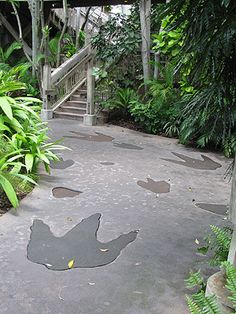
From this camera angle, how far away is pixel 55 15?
1172 cm

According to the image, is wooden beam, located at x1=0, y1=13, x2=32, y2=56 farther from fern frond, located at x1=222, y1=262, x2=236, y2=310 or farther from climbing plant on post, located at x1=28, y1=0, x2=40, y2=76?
fern frond, located at x1=222, y1=262, x2=236, y2=310

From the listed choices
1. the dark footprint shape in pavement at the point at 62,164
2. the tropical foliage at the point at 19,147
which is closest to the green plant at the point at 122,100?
the dark footprint shape in pavement at the point at 62,164

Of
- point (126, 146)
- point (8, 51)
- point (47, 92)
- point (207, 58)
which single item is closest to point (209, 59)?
point (207, 58)

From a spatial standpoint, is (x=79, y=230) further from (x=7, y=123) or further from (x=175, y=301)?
(x=7, y=123)

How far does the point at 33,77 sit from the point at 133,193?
22.3 feet

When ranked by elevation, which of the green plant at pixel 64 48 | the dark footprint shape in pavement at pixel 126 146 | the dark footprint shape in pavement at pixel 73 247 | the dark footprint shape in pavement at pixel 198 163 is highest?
the green plant at pixel 64 48

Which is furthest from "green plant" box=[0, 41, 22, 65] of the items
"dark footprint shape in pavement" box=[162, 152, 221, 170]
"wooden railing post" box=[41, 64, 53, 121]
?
"dark footprint shape in pavement" box=[162, 152, 221, 170]

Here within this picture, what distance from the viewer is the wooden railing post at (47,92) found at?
8.40 metres

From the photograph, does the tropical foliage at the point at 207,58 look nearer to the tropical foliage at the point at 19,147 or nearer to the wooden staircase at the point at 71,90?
the tropical foliage at the point at 19,147

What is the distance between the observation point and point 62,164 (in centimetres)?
516

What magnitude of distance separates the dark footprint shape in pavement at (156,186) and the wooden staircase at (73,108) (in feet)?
14.6

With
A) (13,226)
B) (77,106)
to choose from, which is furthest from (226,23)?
(77,106)

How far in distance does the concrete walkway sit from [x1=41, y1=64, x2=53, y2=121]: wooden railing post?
2991mm

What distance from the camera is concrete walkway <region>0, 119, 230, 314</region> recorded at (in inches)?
87.5
